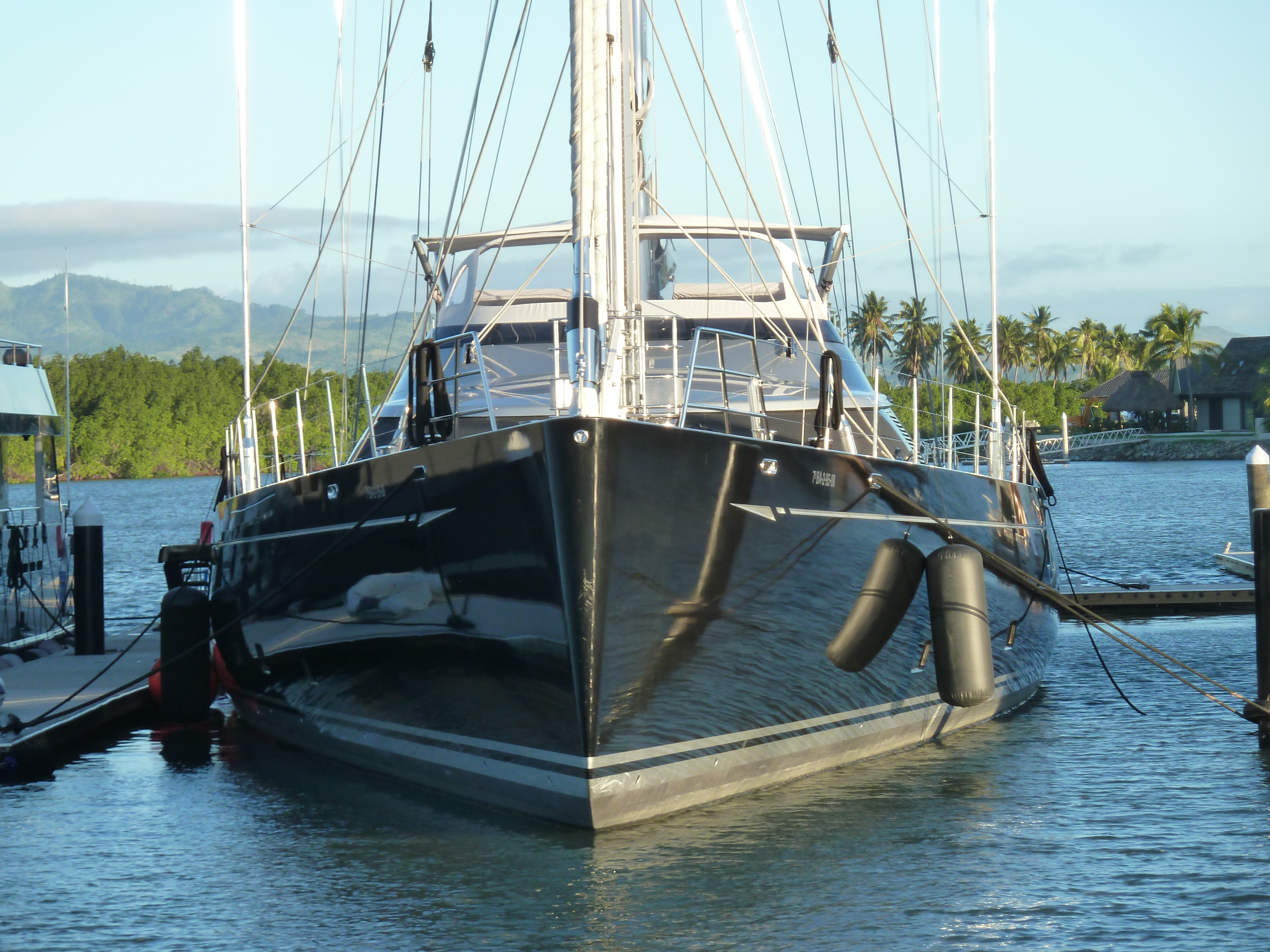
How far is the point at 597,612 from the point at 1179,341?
93360 mm

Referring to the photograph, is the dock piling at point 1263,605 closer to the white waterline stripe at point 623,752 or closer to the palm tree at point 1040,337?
the white waterline stripe at point 623,752

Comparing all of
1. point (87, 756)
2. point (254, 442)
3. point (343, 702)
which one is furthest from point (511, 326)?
point (87, 756)

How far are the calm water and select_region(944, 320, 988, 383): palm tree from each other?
288cm

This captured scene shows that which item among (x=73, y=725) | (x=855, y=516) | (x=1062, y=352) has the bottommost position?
(x=73, y=725)

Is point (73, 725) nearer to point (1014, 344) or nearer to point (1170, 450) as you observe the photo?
point (1170, 450)

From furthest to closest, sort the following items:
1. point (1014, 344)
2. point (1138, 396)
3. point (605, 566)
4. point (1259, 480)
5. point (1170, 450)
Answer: point (1014, 344) < point (1138, 396) < point (1170, 450) < point (1259, 480) < point (605, 566)

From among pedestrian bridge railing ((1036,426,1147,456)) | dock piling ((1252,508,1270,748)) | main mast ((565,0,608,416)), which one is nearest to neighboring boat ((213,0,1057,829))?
main mast ((565,0,608,416))

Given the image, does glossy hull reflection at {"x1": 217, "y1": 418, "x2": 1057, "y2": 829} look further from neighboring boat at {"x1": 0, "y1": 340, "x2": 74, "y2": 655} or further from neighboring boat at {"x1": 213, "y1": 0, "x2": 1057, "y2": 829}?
neighboring boat at {"x1": 0, "y1": 340, "x2": 74, "y2": 655}

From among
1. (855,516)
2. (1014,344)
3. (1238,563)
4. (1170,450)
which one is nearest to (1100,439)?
(1170,450)

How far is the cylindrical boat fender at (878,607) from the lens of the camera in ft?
23.8

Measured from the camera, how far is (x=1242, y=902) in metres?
5.70

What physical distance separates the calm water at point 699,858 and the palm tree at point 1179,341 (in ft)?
291

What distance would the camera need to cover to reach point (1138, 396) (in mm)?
88812

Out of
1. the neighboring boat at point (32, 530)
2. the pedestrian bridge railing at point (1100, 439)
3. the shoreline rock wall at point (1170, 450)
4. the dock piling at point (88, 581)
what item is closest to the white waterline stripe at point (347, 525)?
the dock piling at point (88, 581)
